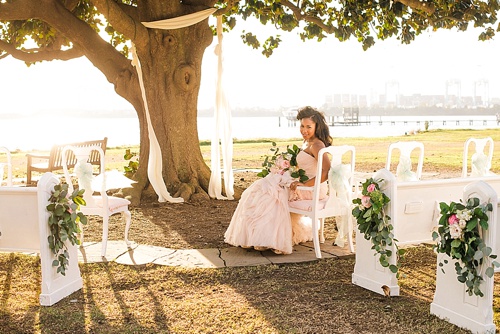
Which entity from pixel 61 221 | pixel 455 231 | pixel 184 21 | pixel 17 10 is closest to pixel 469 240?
pixel 455 231

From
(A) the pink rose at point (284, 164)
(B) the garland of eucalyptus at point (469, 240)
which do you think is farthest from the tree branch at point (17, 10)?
(B) the garland of eucalyptus at point (469, 240)

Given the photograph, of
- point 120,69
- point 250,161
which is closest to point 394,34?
point 120,69

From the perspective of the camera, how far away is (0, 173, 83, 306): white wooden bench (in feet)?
16.8

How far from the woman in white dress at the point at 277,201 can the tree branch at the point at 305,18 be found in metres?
4.84

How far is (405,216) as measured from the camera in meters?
5.50

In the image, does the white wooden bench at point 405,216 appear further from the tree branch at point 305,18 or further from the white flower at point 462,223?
the tree branch at point 305,18

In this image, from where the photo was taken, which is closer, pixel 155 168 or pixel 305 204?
pixel 305 204

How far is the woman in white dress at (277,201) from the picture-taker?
670 cm

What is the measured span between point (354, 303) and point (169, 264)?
7.11 ft

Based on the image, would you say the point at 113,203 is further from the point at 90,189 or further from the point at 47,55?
the point at 47,55

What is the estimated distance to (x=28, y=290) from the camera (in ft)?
18.2

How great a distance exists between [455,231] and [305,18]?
7886 mm

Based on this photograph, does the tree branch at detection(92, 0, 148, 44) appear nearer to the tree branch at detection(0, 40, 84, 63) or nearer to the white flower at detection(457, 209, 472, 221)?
the tree branch at detection(0, 40, 84, 63)

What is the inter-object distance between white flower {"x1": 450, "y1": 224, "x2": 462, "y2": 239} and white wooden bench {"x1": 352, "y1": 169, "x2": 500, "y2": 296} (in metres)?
0.87
